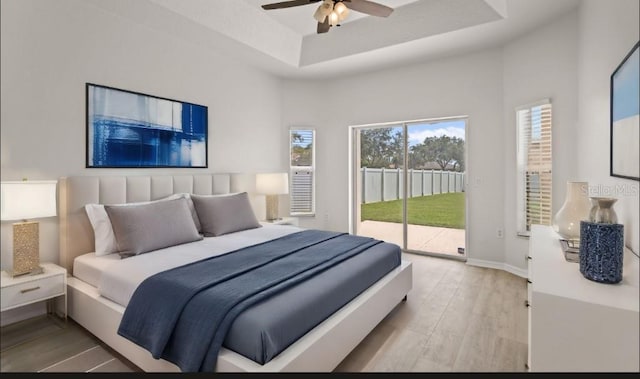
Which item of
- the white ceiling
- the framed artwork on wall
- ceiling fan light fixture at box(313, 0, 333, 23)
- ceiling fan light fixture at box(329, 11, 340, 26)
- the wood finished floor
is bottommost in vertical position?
the wood finished floor

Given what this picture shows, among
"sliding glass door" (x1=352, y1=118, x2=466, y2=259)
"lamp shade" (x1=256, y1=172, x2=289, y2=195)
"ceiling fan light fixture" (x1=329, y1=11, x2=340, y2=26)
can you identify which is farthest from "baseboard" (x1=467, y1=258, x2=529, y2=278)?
"ceiling fan light fixture" (x1=329, y1=11, x2=340, y2=26)

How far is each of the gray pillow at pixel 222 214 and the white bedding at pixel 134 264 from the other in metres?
0.20

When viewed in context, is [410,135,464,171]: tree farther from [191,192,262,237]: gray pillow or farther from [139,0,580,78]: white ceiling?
[191,192,262,237]: gray pillow

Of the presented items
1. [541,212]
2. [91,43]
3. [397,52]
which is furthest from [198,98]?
[541,212]

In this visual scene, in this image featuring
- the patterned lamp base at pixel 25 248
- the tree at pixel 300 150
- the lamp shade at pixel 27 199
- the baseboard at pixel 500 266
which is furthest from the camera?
the tree at pixel 300 150

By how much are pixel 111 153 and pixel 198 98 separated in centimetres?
114

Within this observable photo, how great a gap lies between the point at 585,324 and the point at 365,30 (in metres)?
3.40

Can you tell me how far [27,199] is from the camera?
1771 mm

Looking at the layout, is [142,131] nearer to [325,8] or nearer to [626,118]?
[325,8]

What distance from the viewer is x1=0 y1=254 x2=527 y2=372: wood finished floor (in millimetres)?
1718

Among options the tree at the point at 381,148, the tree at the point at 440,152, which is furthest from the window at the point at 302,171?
the tree at the point at 440,152

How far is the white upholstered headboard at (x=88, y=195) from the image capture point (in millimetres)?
2342

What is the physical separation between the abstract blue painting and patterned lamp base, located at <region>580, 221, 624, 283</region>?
317cm

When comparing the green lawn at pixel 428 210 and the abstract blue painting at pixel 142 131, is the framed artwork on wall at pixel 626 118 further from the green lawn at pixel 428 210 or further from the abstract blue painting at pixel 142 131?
the abstract blue painting at pixel 142 131
